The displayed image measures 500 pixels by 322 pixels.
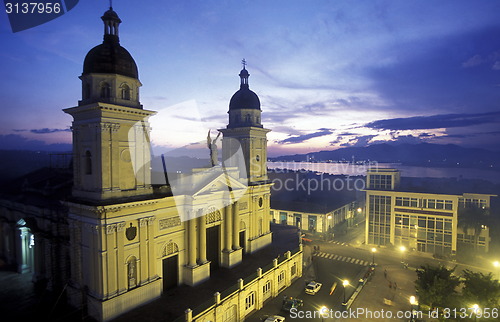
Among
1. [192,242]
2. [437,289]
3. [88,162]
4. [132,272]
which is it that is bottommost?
[437,289]

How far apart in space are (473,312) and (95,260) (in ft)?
87.4

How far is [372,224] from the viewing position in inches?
1818

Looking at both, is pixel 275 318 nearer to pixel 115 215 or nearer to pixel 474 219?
pixel 115 215

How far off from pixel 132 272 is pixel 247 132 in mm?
19019

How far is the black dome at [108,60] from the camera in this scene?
767 inches

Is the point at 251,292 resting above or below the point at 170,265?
below

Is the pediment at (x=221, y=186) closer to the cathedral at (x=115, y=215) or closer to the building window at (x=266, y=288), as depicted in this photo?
the cathedral at (x=115, y=215)

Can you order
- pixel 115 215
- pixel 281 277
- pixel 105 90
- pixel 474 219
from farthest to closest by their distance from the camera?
pixel 474 219 → pixel 281 277 → pixel 105 90 → pixel 115 215

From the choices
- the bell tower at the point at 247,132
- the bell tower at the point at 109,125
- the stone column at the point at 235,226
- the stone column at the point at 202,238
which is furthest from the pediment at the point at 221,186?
the bell tower at the point at 109,125

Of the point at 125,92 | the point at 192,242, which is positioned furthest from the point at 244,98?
the point at 192,242

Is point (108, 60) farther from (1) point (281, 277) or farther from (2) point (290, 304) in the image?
(1) point (281, 277)

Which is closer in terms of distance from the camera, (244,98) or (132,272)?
(132,272)

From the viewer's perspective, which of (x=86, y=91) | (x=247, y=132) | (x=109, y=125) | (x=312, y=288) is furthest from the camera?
(x=247, y=132)

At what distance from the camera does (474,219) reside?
130 feet
